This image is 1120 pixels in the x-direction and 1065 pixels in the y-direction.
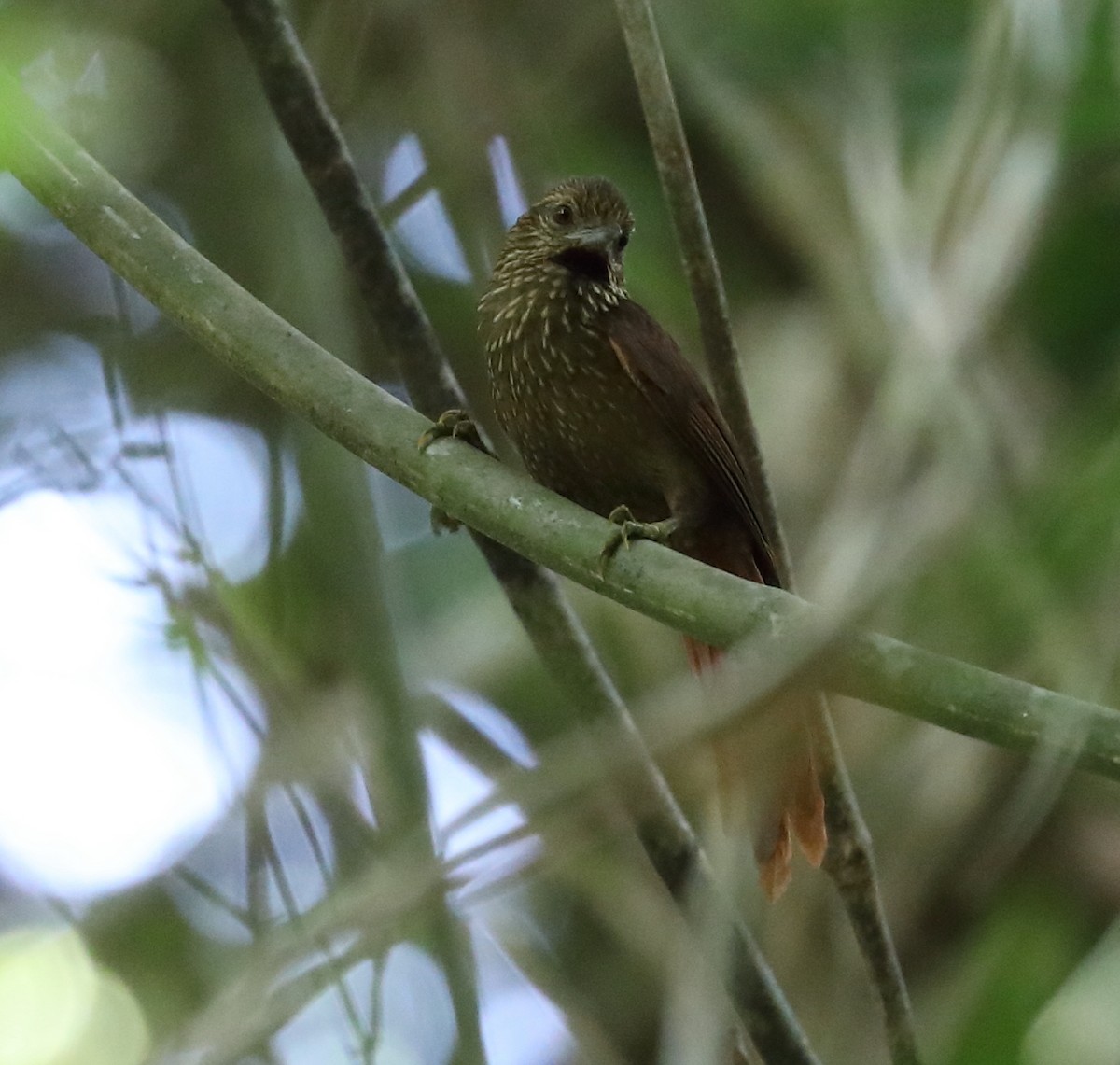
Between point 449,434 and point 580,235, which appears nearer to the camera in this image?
point 449,434

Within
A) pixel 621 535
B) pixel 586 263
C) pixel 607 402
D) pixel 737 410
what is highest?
pixel 586 263

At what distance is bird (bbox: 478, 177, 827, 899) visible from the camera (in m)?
2.40

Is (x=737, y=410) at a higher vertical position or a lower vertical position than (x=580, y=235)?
lower

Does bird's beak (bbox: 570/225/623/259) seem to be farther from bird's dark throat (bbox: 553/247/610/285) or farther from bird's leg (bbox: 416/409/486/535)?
bird's leg (bbox: 416/409/486/535)

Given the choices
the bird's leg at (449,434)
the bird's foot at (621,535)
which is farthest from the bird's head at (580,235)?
the bird's foot at (621,535)

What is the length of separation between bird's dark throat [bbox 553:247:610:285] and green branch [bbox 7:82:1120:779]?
2.86 feet

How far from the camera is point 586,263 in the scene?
2582 millimetres

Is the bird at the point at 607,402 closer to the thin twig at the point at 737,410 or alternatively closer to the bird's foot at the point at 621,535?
the thin twig at the point at 737,410

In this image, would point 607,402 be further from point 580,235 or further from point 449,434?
point 449,434

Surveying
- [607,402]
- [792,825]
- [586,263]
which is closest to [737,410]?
[607,402]

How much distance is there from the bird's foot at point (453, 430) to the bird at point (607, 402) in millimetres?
415

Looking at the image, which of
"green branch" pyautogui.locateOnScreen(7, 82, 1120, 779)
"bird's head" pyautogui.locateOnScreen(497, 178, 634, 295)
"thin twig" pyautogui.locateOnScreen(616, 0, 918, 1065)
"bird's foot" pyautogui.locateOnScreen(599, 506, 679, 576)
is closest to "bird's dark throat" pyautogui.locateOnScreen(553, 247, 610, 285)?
"bird's head" pyautogui.locateOnScreen(497, 178, 634, 295)

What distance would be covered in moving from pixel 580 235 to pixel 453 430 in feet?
2.76

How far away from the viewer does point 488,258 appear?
109 inches
